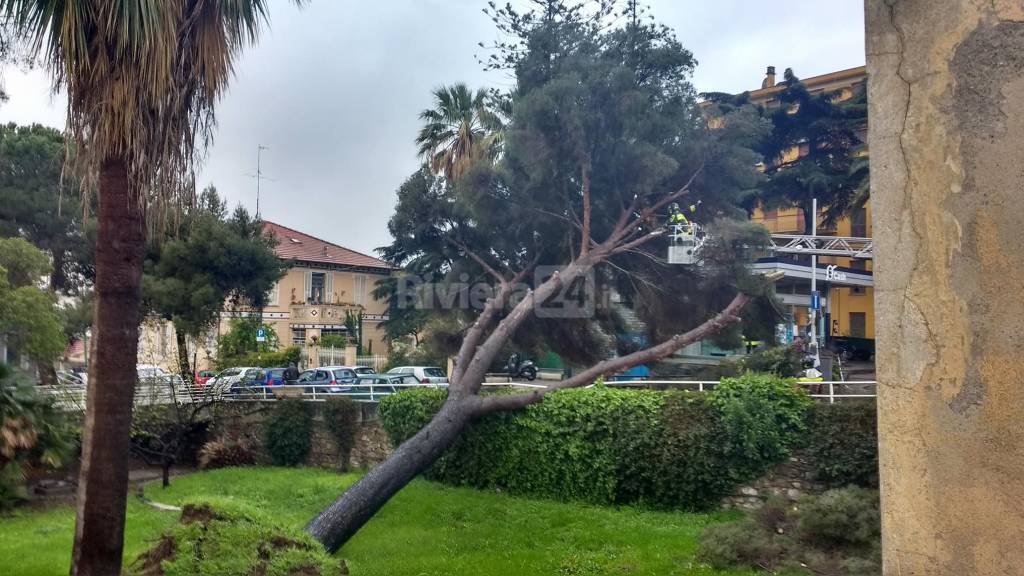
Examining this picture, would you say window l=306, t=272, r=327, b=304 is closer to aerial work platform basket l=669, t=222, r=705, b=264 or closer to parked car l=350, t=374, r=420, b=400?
parked car l=350, t=374, r=420, b=400

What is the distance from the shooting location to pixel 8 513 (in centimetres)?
1416

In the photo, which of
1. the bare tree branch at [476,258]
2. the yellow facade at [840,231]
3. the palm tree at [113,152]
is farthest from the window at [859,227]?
the palm tree at [113,152]

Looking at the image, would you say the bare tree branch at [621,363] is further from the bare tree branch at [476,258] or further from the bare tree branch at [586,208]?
the bare tree branch at [476,258]

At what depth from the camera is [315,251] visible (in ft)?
148

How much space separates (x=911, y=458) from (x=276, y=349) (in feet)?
115

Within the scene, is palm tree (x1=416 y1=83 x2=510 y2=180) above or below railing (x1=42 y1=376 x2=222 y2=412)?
above

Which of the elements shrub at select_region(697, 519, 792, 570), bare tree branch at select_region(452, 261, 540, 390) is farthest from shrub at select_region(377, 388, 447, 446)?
shrub at select_region(697, 519, 792, 570)

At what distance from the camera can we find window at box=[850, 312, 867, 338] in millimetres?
34531

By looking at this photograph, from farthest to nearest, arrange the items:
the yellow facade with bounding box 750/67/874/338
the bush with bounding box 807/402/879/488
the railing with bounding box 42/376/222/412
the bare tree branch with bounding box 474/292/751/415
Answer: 1. the yellow facade with bounding box 750/67/874/338
2. the railing with bounding box 42/376/222/412
3. the bare tree branch with bounding box 474/292/751/415
4. the bush with bounding box 807/402/879/488

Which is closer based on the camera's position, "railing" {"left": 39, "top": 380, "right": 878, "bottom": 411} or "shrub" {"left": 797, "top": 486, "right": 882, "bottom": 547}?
"shrub" {"left": 797, "top": 486, "right": 882, "bottom": 547}

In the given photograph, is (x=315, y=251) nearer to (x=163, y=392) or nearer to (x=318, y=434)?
(x=163, y=392)

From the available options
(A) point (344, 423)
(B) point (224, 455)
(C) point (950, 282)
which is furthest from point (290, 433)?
(C) point (950, 282)

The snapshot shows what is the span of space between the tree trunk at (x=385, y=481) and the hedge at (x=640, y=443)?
46.0 inches

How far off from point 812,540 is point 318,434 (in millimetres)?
14638
